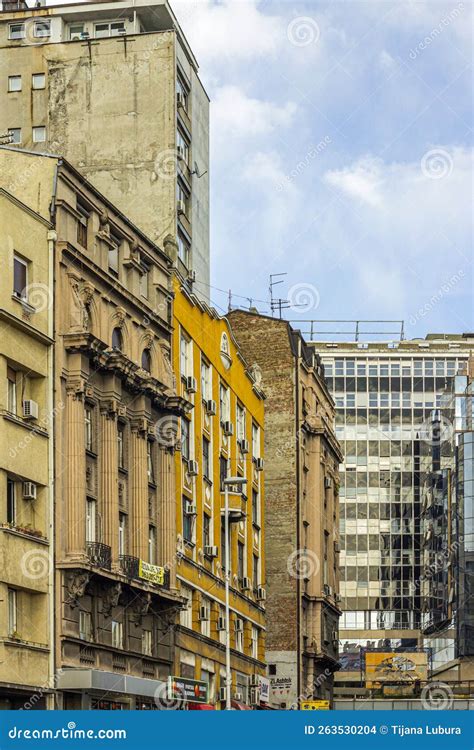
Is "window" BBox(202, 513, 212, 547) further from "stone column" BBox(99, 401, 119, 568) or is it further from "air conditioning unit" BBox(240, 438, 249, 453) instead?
"stone column" BBox(99, 401, 119, 568)

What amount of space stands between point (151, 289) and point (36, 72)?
23565 millimetres

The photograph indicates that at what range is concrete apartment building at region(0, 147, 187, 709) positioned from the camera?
144ft

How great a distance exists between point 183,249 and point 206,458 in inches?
742

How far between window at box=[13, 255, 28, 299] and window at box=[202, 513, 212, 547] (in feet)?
68.5

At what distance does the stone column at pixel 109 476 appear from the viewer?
158 feet

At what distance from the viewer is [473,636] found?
116m

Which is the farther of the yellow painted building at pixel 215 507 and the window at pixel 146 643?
the yellow painted building at pixel 215 507

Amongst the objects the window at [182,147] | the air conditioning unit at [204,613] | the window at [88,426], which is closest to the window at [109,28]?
the window at [182,147]

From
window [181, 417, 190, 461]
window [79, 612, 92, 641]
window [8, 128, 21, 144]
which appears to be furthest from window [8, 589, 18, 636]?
→ window [8, 128, 21, 144]

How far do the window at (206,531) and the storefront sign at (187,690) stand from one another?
7412 mm

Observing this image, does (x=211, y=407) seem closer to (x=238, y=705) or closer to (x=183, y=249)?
(x=238, y=705)

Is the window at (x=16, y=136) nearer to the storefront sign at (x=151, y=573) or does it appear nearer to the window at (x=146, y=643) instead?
the storefront sign at (x=151, y=573)

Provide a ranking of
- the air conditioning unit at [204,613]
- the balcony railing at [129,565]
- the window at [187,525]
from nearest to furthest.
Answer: the balcony railing at [129,565]
the window at [187,525]
the air conditioning unit at [204,613]

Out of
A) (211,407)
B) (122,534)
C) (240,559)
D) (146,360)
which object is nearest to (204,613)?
(211,407)
